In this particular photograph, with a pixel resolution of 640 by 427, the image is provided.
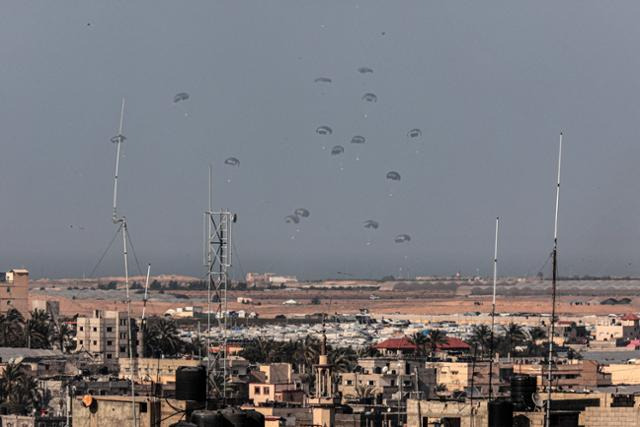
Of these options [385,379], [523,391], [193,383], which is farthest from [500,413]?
[385,379]

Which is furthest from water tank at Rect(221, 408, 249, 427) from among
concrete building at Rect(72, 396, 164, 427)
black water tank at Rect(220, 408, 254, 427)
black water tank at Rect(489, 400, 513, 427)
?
black water tank at Rect(489, 400, 513, 427)

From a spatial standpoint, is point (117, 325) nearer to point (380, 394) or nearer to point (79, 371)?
point (79, 371)

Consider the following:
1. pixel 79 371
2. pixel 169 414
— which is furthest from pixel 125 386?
pixel 169 414

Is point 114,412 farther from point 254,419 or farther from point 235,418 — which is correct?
point 235,418

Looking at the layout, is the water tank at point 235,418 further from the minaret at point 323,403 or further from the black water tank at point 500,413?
the minaret at point 323,403

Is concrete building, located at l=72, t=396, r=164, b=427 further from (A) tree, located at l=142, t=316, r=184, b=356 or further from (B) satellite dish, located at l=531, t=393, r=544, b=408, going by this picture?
(A) tree, located at l=142, t=316, r=184, b=356

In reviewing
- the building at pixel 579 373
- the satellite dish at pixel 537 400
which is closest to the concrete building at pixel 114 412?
the satellite dish at pixel 537 400
